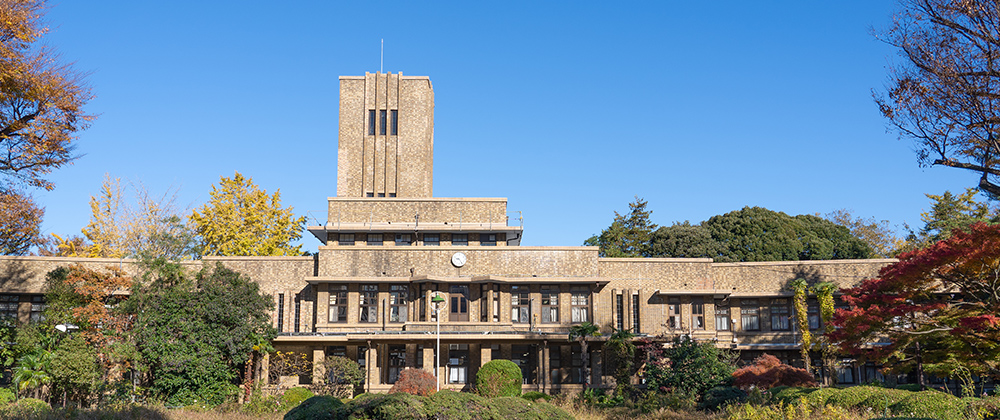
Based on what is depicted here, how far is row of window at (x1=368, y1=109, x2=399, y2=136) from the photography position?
46.5 meters

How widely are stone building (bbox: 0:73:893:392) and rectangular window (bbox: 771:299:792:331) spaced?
2.1 inches

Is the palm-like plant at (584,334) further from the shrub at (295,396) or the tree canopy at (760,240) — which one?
the tree canopy at (760,240)

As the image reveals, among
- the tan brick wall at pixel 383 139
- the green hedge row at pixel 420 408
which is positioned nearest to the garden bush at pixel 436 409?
the green hedge row at pixel 420 408

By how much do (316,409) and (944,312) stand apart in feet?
59.2

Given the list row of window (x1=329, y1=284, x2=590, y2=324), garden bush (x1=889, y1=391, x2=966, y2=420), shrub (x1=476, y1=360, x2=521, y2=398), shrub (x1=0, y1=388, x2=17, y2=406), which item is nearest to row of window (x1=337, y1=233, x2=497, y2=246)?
row of window (x1=329, y1=284, x2=590, y2=324)

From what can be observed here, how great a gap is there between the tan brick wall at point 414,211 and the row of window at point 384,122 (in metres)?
6.40

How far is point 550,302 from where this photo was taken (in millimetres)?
36312

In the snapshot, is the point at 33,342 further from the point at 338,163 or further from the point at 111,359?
the point at 338,163

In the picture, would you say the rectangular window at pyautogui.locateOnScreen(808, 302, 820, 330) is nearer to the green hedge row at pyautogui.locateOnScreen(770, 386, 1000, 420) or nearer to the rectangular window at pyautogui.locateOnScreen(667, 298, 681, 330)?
the rectangular window at pyautogui.locateOnScreen(667, 298, 681, 330)

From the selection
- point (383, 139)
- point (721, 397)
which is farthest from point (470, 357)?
point (383, 139)

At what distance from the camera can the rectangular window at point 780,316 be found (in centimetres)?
3788

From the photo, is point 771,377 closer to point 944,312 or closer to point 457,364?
point 944,312

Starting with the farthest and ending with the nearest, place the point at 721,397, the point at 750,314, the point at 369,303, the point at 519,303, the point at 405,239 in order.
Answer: the point at 405,239
the point at 750,314
the point at 519,303
the point at 369,303
the point at 721,397

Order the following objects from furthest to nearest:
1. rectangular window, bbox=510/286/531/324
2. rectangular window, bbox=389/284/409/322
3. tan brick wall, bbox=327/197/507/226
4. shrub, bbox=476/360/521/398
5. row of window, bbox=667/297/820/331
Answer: tan brick wall, bbox=327/197/507/226
row of window, bbox=667/297/820/331
rectangular window, bbox=510/286/531/324
rectangular window, bbox=389/284/409/322
shrub, bbox=476/360/521/398
